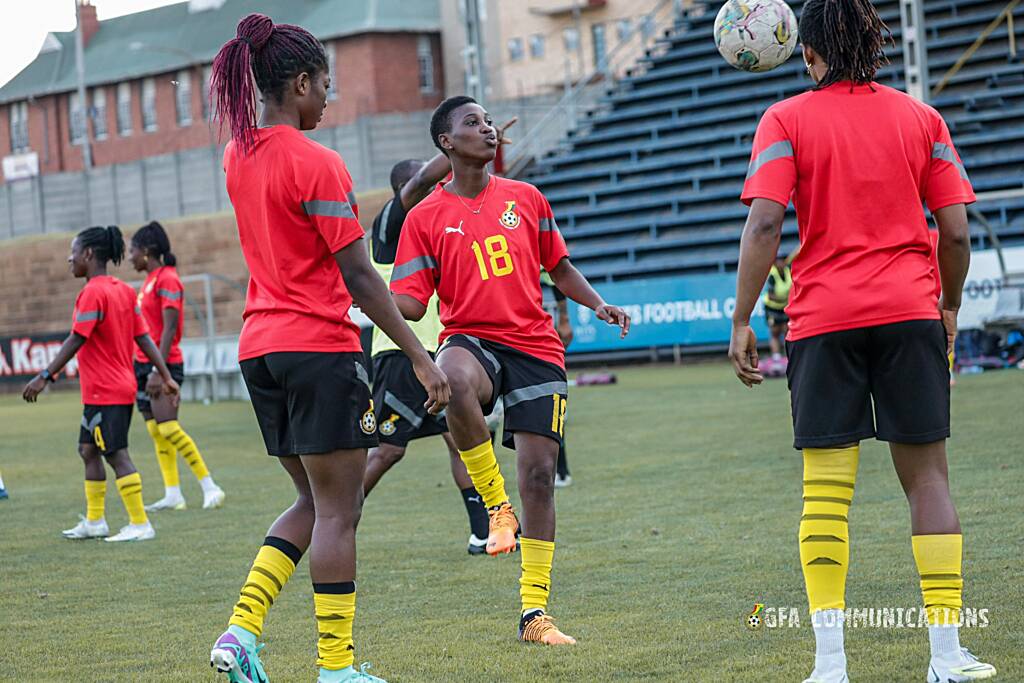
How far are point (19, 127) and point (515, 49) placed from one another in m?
27.0

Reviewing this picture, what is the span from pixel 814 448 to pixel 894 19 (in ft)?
89.0

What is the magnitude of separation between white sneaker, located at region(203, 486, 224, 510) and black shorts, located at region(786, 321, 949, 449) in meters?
6.97

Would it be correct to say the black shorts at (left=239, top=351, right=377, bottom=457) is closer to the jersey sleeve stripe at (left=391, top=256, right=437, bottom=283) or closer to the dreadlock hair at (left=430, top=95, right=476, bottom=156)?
the jersey sleeve stripe at (left=391, top=256, right=437, bottom=283)

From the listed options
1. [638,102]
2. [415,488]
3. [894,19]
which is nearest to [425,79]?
[638,102]

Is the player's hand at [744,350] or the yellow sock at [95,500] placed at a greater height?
the player's hand at [744,350]

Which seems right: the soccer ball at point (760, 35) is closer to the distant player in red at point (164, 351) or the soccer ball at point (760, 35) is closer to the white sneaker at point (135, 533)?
the white sneaker at point (135, 533)

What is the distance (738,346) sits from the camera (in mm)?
4492

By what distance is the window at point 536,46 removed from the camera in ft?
185

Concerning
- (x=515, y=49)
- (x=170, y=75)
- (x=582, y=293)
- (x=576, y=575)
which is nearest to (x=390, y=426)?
(x=576, y=575)

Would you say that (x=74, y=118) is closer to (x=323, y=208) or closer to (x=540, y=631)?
(x=540, y=631)

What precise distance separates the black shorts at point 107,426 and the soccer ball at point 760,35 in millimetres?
4539

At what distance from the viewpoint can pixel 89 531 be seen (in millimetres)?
9289

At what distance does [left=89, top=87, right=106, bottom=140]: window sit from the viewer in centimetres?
6750

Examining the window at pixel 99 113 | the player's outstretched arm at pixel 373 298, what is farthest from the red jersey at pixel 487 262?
the window at pixel 99 113
